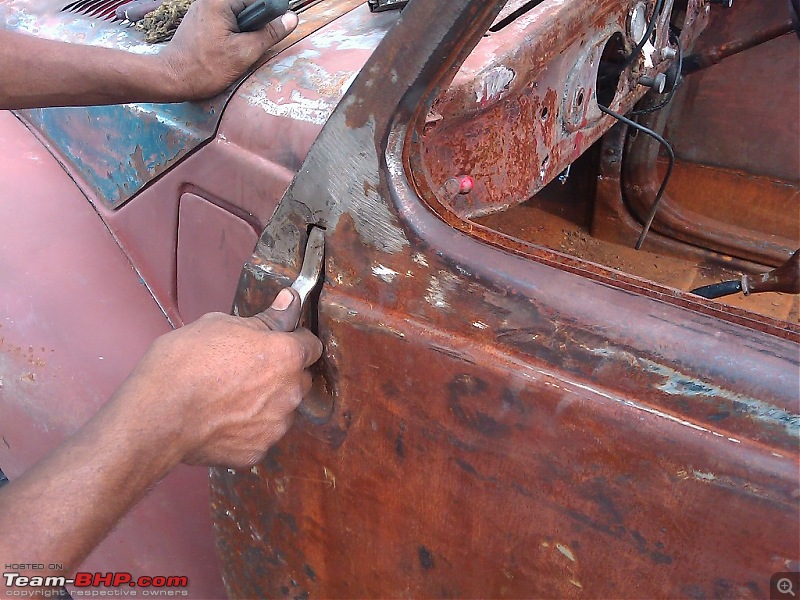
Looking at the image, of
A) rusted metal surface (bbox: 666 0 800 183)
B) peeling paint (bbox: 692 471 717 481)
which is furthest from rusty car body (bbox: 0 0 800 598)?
rusted metal surface (bbox: 666 0 800 183)

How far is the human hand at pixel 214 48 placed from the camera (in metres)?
1.03

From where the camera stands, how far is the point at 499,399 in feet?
2.27

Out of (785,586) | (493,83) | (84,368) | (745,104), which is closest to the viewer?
(785,586)

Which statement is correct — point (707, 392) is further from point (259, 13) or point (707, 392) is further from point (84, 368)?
point (84, 368)

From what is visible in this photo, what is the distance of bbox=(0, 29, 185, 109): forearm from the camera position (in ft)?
3.67

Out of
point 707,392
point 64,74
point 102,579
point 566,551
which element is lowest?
point 102,579

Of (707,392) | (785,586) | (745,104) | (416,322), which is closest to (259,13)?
(416,322)

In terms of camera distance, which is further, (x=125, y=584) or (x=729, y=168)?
(x=729, y=168)

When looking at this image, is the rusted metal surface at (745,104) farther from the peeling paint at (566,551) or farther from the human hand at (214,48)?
the peeling paint at (566,551)

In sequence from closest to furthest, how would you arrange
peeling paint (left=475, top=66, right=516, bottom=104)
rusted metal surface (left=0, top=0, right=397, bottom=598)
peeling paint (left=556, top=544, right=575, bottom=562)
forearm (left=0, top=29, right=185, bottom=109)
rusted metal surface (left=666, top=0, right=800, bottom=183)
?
peeling paint (left=556, top=544, right=575, bottom=562) → peeling paint (left=475, top=66, right=516, bottom=104) → rusted metal surface (left=0, top=0, right=397, bottom=598) → forearm (left=0, top=29, right=185, bottom=109) → rusted metal surface (left=666, top=0, right=800, bottom=183)

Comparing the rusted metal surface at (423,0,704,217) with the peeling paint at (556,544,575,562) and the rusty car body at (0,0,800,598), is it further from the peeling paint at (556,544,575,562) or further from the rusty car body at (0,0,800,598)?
the peeling paint at (556,544,575,562)

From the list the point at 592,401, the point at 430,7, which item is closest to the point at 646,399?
the point at 592,401

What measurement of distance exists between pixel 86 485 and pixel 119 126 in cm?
77

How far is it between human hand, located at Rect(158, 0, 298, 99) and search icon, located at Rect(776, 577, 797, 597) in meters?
1.00
